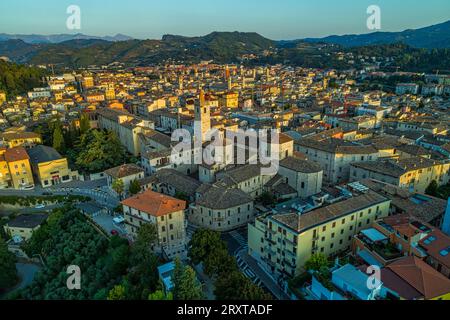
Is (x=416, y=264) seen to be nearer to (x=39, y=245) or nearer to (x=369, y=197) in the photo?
(x=369, y=197)

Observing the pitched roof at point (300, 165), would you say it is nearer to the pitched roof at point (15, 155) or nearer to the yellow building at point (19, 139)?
the pitched roof at point (15, 155)

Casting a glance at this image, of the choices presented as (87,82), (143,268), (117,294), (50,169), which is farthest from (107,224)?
(87,82)

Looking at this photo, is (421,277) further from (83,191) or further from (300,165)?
(83,191)

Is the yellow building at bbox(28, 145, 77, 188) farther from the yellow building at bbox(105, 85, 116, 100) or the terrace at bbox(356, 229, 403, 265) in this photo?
the yellow building at bbox(105, 85, 116, 100)

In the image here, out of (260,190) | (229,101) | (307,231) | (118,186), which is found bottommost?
(260,190)

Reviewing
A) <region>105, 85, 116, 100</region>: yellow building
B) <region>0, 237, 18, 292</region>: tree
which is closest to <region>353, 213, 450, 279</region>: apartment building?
<region>0, 237, 18, 292</region>: tree
